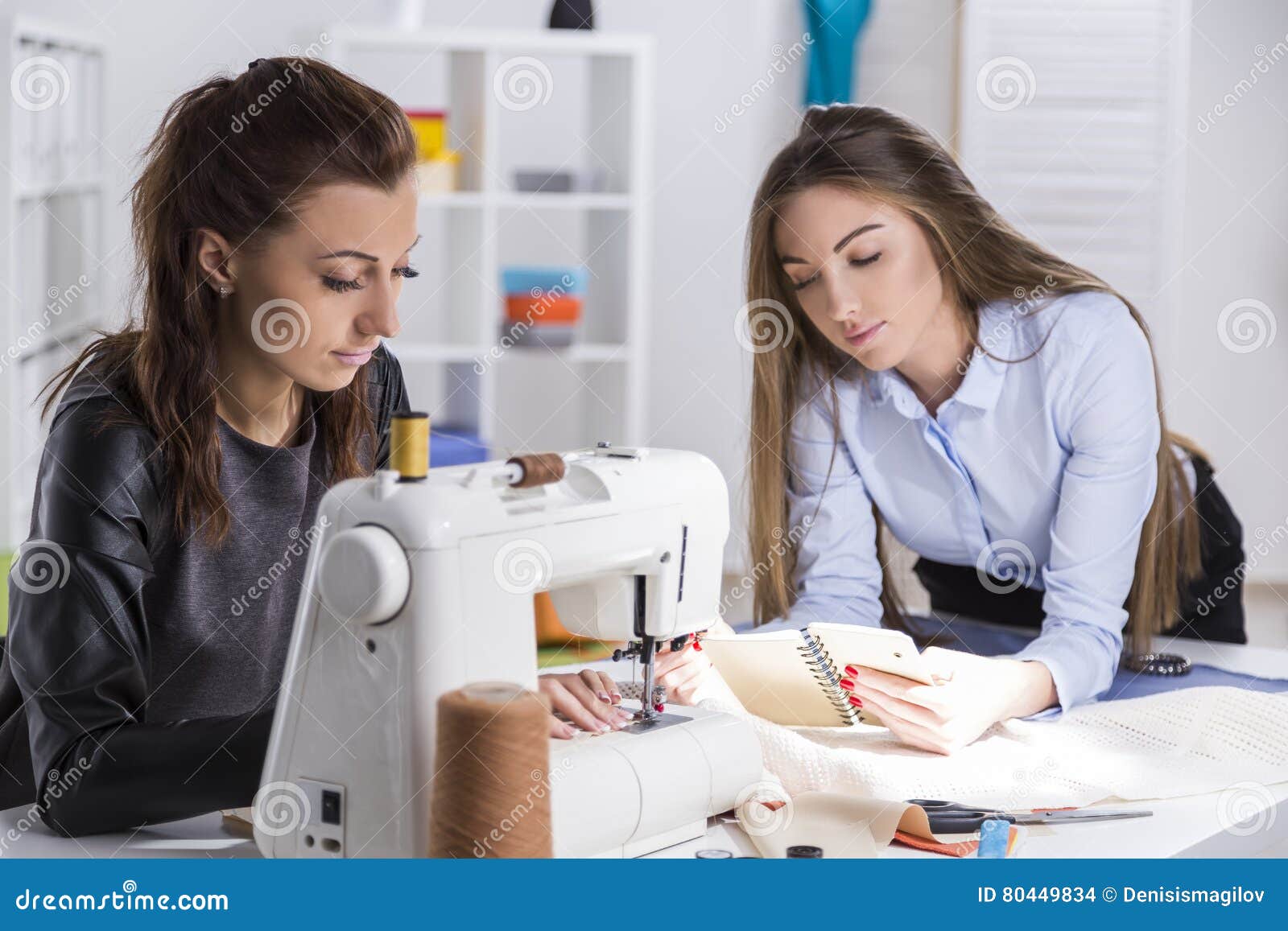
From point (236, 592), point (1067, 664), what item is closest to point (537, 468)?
point (236, 592)

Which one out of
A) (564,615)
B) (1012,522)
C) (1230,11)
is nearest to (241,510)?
(564,615)

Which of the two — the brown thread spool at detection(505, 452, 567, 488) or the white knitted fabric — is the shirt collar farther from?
the brown thread spool at detection(505, 452, 567, 488)

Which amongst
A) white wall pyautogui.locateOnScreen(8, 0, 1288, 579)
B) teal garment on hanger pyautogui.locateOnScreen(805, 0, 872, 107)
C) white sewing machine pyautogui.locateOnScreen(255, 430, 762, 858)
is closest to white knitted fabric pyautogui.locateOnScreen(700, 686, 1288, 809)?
white sewing machine pyautogui.locateOnScreen(255, 430, 762, 858)

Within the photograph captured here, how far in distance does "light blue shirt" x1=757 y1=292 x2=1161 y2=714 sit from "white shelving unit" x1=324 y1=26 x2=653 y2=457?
7.16 feet

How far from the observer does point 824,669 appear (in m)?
1.43

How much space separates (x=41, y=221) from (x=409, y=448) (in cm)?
310

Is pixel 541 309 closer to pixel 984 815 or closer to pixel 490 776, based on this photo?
pixel 984 815

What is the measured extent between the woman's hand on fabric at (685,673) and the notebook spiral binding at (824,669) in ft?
0.32

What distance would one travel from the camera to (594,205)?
13.6 feet

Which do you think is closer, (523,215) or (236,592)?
(236,592)

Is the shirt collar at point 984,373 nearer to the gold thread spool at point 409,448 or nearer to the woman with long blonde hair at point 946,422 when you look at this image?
the woman with long blonde hair at point 946,422

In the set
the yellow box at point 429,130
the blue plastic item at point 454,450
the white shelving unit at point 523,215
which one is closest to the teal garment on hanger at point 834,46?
the white shelving unit at point 523,215

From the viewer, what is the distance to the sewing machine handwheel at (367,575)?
3.28 feet
